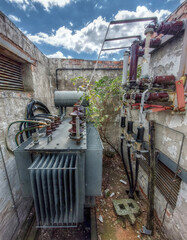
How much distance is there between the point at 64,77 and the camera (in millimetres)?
2744

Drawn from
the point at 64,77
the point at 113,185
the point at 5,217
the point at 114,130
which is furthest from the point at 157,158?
the point at 64,77

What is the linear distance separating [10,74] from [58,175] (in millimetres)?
1747

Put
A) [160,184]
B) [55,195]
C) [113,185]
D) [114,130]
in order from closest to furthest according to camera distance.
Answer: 1. [55,195]
2. [160,184]
3. [113,185]
4. [114,130]

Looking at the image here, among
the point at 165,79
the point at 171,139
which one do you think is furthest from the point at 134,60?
the point at 171,139

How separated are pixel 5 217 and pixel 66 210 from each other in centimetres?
91

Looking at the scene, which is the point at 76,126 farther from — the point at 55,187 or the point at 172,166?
the point at 172,166

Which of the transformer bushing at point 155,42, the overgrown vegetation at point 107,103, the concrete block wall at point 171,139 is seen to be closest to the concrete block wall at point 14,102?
the overgrown vegetation at point 107,103

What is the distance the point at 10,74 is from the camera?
58.0 inches

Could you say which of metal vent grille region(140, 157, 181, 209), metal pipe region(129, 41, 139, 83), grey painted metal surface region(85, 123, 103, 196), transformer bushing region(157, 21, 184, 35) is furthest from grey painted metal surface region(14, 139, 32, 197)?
transformer bushing region(157, 21, 184, 35)

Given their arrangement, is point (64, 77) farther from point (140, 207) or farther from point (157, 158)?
point (140, 207)

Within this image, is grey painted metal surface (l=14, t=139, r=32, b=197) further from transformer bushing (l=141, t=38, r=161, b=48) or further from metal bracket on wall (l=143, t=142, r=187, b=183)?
transformer bushing (l=141, t=38, r=161, b=48)

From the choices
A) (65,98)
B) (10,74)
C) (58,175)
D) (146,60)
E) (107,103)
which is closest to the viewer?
(58,175)

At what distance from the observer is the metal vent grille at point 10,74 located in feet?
4.32

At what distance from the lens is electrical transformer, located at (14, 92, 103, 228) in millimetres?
724
